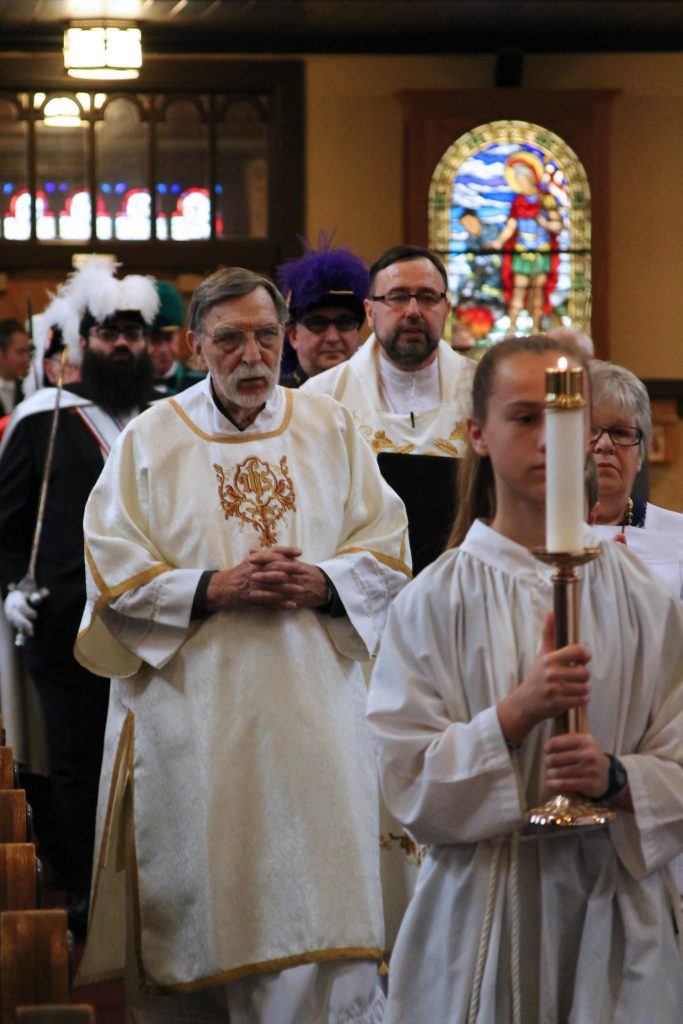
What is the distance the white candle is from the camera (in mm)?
2141

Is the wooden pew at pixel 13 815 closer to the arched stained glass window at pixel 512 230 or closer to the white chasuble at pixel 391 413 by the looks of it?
the white chasuble at pixel 391 413

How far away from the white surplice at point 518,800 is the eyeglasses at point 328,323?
318 cm

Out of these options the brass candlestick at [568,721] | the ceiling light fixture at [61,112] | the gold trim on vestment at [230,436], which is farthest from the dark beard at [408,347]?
the ceiling light fixture at [61,112]

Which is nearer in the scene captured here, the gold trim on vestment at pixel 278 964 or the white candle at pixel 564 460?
the white candle at pixel 564 460

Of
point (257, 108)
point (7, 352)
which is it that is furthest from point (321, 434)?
point (257, 108)

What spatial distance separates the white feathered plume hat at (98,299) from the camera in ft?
19.0

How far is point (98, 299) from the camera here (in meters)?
5.80

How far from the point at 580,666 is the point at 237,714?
5.91 ft

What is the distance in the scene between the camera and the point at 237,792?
153 inches

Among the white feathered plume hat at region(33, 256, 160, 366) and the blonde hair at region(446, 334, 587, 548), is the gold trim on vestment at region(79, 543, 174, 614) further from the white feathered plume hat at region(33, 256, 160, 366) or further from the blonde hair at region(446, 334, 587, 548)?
the white feathered plume hat at region(33, 256, 160, 366)

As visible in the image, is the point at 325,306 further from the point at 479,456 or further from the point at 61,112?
the point at 61,112

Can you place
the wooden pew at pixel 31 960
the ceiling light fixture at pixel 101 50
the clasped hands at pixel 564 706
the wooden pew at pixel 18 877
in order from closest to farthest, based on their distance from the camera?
the clasped hands at pixel 564 706 < the wooden pew at pixel 31 960 < the wooden pew at pixel 18 877 < the ceiling light fixture at pixel 101 50

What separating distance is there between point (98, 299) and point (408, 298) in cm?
128

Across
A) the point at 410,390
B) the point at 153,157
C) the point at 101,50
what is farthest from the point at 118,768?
the point at 153,157
